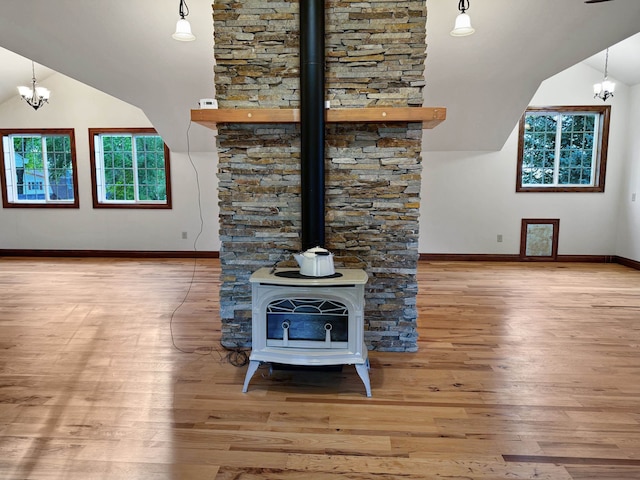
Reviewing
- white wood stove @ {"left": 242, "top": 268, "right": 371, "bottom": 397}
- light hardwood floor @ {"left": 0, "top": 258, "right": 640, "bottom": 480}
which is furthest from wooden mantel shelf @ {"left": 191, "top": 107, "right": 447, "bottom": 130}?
light hardwood floor @ {"left": 0, "top": 258, "right": 640, "bottom": 480}

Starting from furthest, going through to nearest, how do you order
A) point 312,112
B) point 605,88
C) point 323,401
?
point 605,88 < point 312,112 < point 323,401

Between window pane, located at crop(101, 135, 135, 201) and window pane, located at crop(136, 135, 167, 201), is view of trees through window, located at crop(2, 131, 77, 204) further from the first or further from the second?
window pane, located at crop(136, 135, 167, 201)

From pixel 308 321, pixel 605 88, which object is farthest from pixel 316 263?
pixel 605 88

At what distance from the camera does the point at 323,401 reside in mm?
2436

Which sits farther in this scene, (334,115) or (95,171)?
(95,171)

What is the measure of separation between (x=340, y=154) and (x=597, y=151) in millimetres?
5235

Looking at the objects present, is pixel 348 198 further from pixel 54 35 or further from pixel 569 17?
pixel 54 35

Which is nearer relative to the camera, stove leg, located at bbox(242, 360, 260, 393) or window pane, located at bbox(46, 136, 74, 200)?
stove leg, located at bbox(242, 360, 260, 393)

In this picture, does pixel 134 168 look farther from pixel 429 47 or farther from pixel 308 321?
pixel 308 321

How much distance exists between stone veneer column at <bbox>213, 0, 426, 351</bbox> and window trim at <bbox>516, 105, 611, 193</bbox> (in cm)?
413

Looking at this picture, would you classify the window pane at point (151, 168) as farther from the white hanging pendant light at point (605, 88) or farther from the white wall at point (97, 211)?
the white hanging pendant light at point (605, 88)

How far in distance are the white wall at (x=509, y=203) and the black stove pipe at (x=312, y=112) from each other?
3993 millimetres

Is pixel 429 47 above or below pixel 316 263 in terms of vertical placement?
above

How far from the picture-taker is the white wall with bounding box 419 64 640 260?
6.27m
